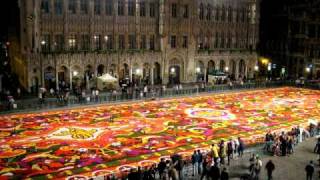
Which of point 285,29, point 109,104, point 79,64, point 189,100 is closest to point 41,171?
point 109,104

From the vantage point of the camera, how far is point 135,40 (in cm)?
4675

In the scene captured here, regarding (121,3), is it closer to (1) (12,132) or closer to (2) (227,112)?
(2) (227,112)

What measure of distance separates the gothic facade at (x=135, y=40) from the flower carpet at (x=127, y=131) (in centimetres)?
1056

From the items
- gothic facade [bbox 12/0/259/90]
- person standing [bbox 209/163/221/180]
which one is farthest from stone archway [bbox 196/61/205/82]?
person standing [bbox 209/163/221/180]

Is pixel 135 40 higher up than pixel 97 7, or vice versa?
pixel 97 7

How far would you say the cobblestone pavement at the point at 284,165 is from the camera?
1761 cm

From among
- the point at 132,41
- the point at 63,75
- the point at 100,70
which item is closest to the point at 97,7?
the point at 132,41

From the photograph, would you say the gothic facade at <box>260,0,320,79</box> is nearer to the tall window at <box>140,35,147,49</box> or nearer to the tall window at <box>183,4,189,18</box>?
the tall window at <box>183,4,189,18</box>

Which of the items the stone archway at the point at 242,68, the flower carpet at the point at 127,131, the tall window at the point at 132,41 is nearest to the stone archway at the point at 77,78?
the tall window at the point at 132,41

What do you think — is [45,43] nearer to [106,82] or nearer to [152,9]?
[106,82]

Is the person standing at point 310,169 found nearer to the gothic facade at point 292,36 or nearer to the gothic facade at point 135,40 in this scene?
the gothic facade at point 135,40

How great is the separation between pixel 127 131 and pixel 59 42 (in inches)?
795

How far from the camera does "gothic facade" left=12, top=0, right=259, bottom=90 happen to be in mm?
40312

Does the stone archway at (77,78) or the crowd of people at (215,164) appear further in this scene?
the stone archway at (77,78)
